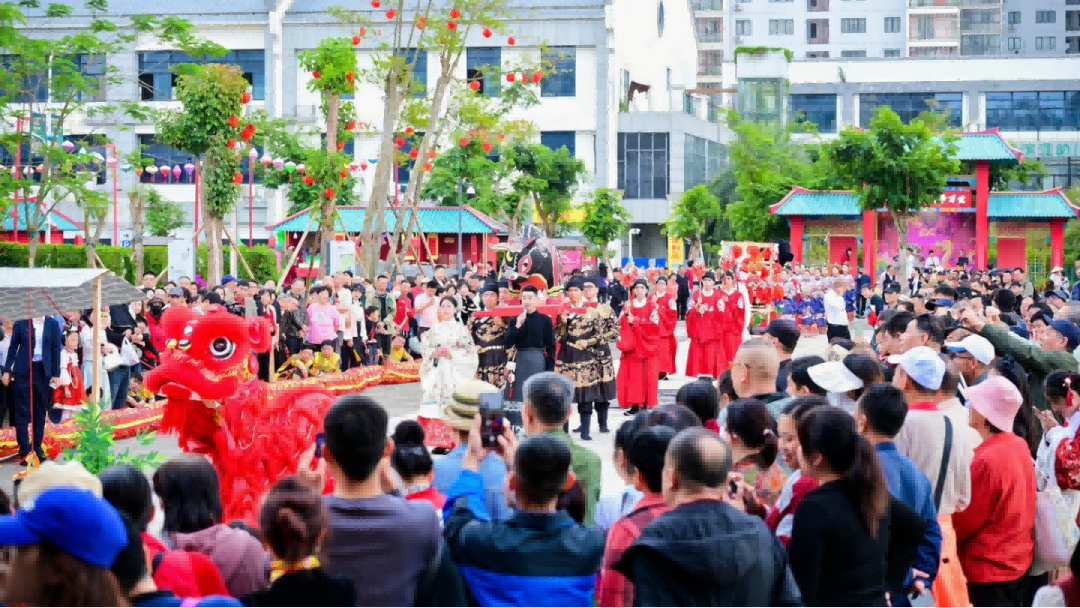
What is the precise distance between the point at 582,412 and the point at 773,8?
217ft

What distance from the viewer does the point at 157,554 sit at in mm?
3719

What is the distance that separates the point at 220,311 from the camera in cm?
827

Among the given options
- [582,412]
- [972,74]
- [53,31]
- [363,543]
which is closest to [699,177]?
[972,74]

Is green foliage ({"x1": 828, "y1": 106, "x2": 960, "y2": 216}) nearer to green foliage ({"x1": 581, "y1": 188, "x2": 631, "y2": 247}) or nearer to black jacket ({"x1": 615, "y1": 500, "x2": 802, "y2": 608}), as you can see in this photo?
green foliage ({"x1": 581, "y1": 188, "x2": 631, "y2": 247})

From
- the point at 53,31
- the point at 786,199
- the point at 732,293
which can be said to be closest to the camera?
the point at 732,293

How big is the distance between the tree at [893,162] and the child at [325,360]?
15976mm

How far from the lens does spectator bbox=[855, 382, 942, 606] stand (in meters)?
4.75

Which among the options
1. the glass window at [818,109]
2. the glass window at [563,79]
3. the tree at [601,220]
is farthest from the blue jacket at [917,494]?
the glass window at [818,109]

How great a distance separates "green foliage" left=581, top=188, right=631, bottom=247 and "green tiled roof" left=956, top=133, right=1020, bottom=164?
1020cm

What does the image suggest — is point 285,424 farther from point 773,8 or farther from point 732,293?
point 773,8

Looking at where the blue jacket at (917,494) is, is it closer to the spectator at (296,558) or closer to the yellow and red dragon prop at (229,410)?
the spectator at (296,558)

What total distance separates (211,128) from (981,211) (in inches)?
995

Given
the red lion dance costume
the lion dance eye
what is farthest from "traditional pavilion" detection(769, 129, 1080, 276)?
the red lion dance costume

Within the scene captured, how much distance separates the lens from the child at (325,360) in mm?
16703
